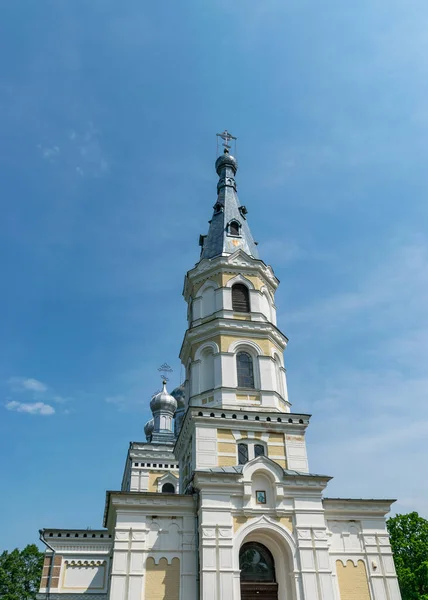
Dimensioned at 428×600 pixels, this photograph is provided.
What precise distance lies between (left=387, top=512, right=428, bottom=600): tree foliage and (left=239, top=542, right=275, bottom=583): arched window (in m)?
13.9

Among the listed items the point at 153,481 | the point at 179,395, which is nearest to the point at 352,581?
the point at 153,481

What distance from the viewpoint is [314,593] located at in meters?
17.6

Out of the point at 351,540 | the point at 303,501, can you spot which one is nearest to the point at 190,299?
the point at 303,501

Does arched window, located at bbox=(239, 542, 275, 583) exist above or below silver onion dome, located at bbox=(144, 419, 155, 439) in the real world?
below

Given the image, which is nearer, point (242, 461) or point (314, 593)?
point (314, 593)

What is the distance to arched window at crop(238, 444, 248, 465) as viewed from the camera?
65.8ft

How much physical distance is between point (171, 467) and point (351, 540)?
1960cm

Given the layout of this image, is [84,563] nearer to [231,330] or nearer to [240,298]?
[231,330]

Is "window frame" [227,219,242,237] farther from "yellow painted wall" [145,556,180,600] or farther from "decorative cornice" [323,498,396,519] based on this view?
"yellow painted wall" [145,556,180,600]

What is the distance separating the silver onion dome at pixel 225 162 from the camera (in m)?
33.1

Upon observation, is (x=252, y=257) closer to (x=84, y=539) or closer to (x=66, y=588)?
(x=84, y=539)

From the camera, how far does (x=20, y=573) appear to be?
4141 centimetres

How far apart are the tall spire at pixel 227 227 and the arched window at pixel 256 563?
1344 cm

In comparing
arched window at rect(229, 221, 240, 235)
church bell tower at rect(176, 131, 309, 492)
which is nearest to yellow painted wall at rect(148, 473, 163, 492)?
church bell tower at rect(176, 131, 309, 492)
